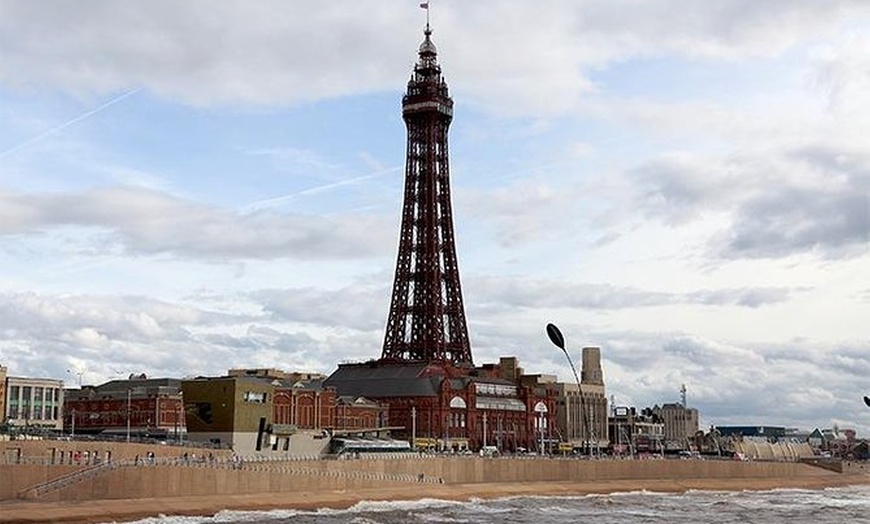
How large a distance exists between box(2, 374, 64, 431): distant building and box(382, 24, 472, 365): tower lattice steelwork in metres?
42.0

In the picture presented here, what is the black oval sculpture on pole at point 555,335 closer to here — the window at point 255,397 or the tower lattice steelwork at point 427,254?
the window at point 255,397

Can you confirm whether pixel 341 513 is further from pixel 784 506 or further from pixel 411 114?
pixel 411 114

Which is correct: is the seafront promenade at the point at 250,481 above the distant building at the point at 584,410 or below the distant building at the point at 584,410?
below

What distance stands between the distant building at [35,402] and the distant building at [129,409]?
66.4 inches

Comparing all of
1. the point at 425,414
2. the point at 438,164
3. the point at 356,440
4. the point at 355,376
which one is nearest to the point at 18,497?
the point at 356,440

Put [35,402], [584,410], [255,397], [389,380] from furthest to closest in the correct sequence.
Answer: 1. [584,410]
2. [389,380]
3. [35,402]
4. [255,397]

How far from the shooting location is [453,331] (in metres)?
145

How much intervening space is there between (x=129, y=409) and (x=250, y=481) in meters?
29.7

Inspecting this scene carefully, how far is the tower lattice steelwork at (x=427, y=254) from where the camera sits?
141875 mm

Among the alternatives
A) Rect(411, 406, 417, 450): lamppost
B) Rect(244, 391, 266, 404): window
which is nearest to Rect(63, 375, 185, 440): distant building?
Rect(244, 391, 266, 404): window

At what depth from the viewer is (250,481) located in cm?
7094

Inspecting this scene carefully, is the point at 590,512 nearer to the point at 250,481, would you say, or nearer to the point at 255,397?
the point at 250,481

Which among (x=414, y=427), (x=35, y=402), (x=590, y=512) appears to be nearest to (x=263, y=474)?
(x=590, y=512)

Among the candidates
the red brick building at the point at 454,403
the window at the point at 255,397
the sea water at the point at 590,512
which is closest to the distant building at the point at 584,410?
the red brick building at the point at 454,403
